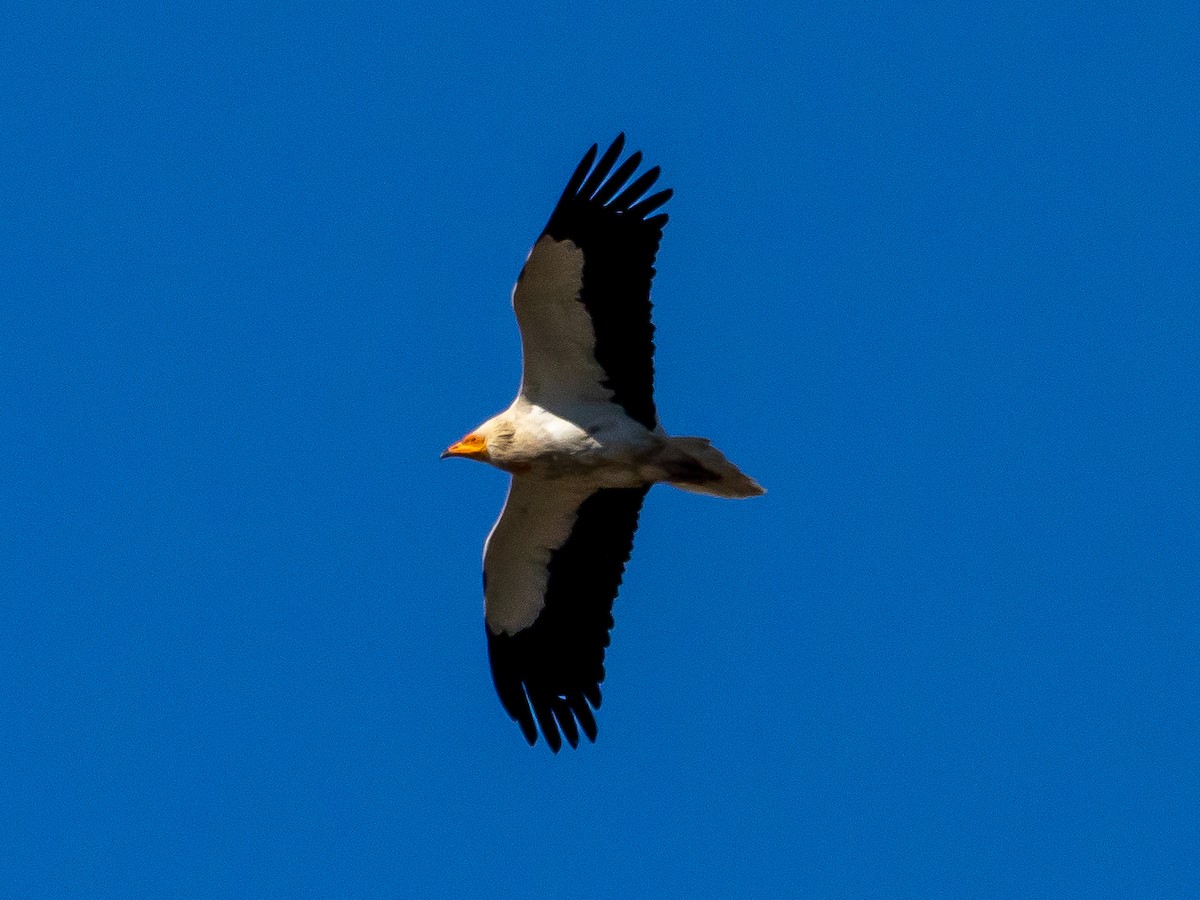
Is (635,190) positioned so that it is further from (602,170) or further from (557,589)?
(557,589)

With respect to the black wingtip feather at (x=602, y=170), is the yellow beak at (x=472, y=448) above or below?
below

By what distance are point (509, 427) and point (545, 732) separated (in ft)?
7.98

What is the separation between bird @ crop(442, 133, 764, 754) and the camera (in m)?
14.0

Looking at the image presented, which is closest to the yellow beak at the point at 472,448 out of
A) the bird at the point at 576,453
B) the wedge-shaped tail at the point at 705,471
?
the bird at the point at 576,453

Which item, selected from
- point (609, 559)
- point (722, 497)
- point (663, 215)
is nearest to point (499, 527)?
point (609, 559)

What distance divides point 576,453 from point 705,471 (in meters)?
0.98

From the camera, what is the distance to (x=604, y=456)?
1450cm

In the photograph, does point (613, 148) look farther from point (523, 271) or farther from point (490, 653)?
point (490, 653)

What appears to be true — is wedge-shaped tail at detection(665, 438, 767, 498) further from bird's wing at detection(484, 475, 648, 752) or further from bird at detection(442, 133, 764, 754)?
bird's wing at detection(484, 475, 648, 752)

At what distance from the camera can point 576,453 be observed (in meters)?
14.5

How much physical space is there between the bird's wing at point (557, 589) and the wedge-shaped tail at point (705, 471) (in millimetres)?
730

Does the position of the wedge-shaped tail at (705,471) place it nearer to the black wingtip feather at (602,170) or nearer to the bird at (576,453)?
the bird at (576,453)

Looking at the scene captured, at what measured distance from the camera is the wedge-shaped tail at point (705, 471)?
46.7 feet

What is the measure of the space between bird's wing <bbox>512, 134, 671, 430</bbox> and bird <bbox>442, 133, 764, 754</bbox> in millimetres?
10
